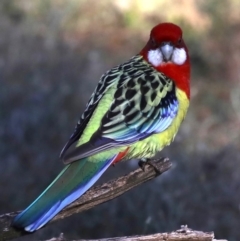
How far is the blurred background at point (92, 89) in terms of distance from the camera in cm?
512

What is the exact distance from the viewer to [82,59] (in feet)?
25.0

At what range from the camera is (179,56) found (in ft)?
13.0

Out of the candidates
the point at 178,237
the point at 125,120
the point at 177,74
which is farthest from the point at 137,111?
the point at 178,237

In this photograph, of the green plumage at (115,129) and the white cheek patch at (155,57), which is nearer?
the green plumage at (115,129)

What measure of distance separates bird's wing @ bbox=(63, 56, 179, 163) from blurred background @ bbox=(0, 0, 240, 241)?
0.95 m

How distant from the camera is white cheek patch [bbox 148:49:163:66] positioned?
390 centimetres

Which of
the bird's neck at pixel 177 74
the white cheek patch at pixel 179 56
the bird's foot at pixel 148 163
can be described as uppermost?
the white cheek patch at pixel 179 56

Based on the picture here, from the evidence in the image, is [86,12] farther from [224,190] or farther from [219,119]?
[224,190]

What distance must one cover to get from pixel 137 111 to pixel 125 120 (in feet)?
0.39

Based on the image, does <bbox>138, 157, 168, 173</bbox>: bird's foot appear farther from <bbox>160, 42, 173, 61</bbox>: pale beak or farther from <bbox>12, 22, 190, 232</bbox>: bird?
<bbox>160, 42, 173, 61</bbox>: pale beak

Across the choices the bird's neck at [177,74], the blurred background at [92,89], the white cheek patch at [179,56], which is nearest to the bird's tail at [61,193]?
the bird's neck at [177,74]

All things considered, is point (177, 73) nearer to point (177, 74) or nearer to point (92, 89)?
point (177, 74)

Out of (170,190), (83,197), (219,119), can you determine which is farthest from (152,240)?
(219,119)

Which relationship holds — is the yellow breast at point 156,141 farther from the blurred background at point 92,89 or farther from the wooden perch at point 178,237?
the blurred background at point 92,89
